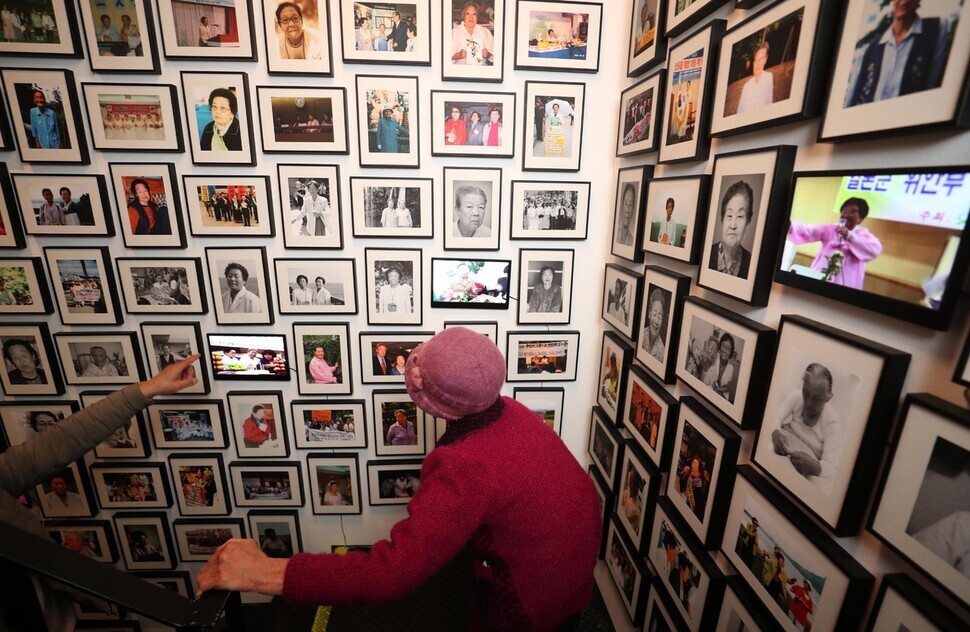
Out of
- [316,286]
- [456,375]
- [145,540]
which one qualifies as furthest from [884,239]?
[145,540]

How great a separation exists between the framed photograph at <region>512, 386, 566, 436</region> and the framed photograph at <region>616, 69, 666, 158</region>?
1.08 meters

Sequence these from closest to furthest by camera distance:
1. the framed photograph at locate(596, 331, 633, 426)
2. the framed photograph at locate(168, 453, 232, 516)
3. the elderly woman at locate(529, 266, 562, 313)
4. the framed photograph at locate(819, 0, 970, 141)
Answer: the framed photograph at locate(819, 0, 970, 141)
the framed photograph at locate(596, 331, 633, 426)
the elderly woman at locate(529, 266, 562, 313)
the framed photograph at locate(168, 453, 232, 516)

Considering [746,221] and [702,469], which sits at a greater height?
[746,221]

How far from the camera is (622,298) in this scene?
1631mm

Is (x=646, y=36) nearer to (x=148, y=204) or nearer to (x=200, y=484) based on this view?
(x=148, y=204)

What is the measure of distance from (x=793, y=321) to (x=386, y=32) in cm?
163

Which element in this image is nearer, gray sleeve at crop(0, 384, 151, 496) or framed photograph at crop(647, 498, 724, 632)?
framed photograph at crop(647, 498, 724, 632)

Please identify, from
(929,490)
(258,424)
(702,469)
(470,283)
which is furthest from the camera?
(258,424)

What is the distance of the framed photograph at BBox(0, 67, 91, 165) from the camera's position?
5.04ft

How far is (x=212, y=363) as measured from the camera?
1.83 metres

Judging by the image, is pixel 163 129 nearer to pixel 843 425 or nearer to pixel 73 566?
pixel 73 566

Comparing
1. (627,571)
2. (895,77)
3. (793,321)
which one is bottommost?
(627,571)

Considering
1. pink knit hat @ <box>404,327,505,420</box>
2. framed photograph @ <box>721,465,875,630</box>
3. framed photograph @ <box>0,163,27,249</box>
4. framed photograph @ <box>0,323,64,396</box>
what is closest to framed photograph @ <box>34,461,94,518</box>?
framed photograph @ <box>0,323,64,396</box>

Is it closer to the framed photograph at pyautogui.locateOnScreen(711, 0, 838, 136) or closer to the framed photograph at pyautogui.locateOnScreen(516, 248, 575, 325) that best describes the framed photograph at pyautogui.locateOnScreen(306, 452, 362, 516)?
the framed photograph at pyautogui.locateOnScreen(516, 248, 575, 325)
